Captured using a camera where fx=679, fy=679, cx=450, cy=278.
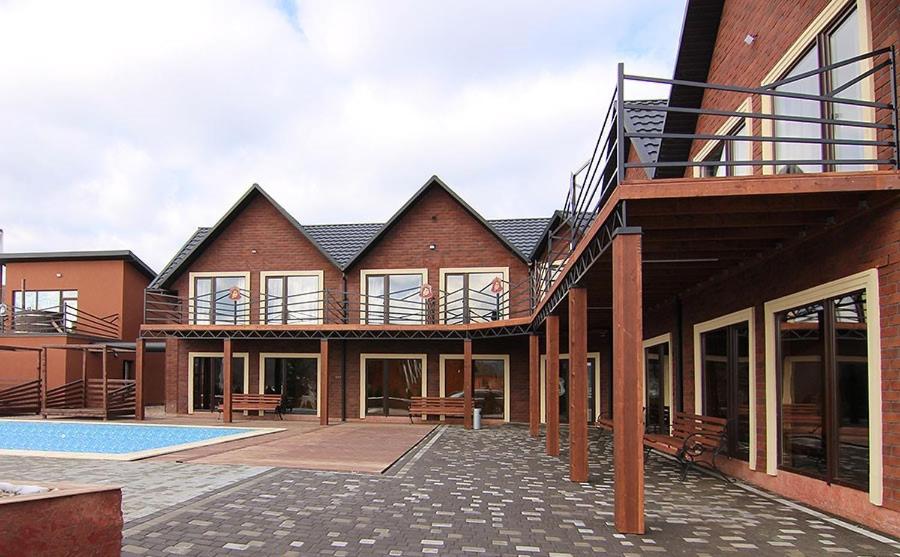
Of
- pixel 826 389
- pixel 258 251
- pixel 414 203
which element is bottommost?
pixel 826 389

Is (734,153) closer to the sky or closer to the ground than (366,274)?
closer to the sky

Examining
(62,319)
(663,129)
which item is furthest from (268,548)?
(62,319)

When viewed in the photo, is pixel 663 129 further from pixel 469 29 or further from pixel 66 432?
pixel 66 432

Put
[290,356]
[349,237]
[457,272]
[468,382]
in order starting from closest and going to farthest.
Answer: [468,382]
[457,272]
[290,356]
[349,237]

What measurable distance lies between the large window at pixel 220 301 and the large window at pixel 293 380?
5.44 ft

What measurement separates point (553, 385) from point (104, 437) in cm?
1079

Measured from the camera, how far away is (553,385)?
39.3ft

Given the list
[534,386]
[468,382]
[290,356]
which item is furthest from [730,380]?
[290,356]

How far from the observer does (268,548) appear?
5.77 metres

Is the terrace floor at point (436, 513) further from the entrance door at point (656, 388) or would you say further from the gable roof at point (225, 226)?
the gable roof at point (225, 226)

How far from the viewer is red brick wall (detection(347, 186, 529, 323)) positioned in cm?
2052

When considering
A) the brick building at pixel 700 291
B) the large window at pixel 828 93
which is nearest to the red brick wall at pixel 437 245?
the brick building at pixel 700 291

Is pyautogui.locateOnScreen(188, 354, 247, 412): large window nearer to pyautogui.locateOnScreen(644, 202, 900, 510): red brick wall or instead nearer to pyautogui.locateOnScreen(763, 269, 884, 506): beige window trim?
pyautogui.locateOnScreen(644, 202, 900, 510): red brick wall

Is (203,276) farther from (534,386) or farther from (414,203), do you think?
(534,386)
